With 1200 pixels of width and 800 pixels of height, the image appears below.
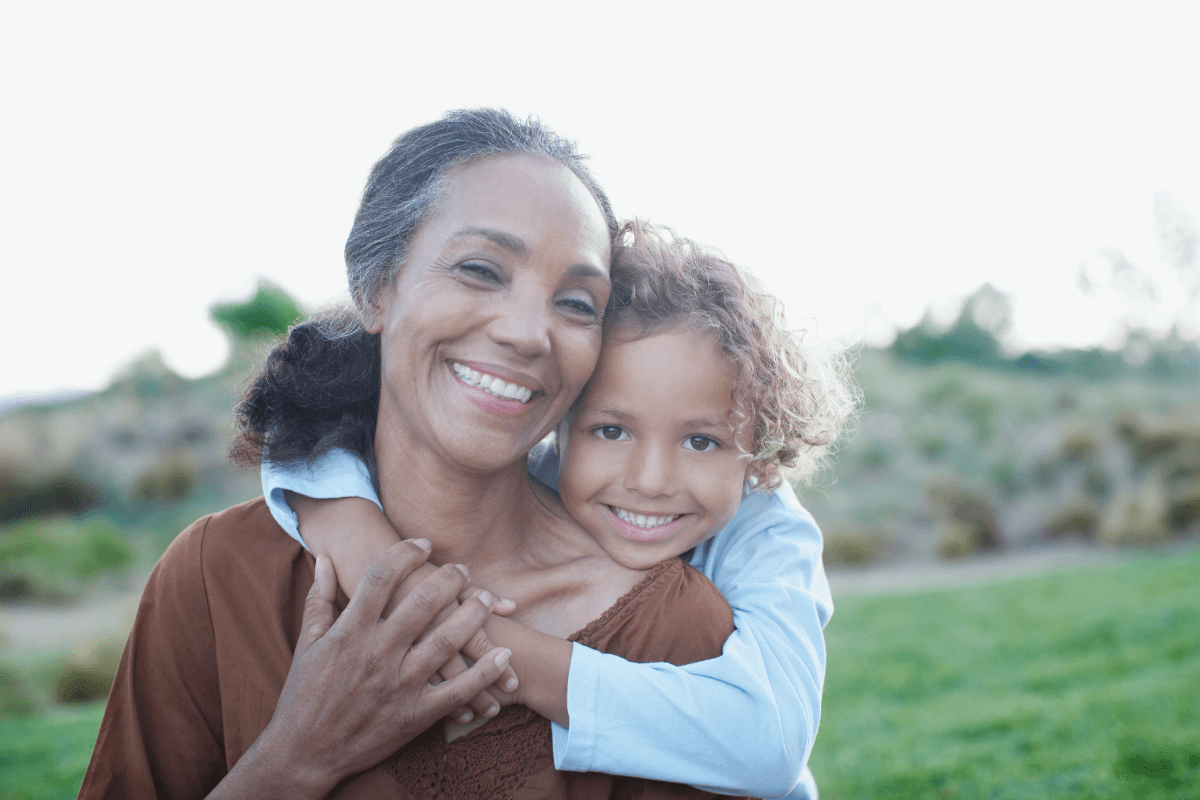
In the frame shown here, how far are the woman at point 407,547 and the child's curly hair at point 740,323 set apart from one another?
157 mm

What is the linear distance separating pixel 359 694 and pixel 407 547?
0.33 metres

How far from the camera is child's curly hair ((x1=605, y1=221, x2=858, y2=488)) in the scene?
7.38 ft

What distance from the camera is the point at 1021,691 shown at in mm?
6945

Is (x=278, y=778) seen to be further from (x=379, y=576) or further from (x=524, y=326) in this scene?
(x=524, y=326)

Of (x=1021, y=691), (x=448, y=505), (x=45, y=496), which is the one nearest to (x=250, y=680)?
(x=448, y=505)

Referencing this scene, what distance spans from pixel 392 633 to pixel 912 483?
15.5 metres

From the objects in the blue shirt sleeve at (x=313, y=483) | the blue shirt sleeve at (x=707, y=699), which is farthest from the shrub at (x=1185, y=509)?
the blue shirt sleeve at (x=313, y=483)

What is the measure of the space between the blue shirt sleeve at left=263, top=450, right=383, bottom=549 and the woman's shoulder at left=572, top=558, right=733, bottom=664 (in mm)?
640

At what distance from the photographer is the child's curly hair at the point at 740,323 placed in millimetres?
2250

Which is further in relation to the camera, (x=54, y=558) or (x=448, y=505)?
(x=54, y=558)

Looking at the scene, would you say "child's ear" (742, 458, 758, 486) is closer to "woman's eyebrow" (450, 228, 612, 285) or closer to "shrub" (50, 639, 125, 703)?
"woman's eyebrow" (450, 228, 612, 285)

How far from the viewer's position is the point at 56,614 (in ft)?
35.1

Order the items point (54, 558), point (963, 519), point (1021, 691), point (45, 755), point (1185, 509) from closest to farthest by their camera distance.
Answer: point (45, 755) → point (1021, 691) → point (54, 558) → point (1185, 509) → point (963, 519)

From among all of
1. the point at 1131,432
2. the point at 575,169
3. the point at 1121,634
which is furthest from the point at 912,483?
the point at 575,169
